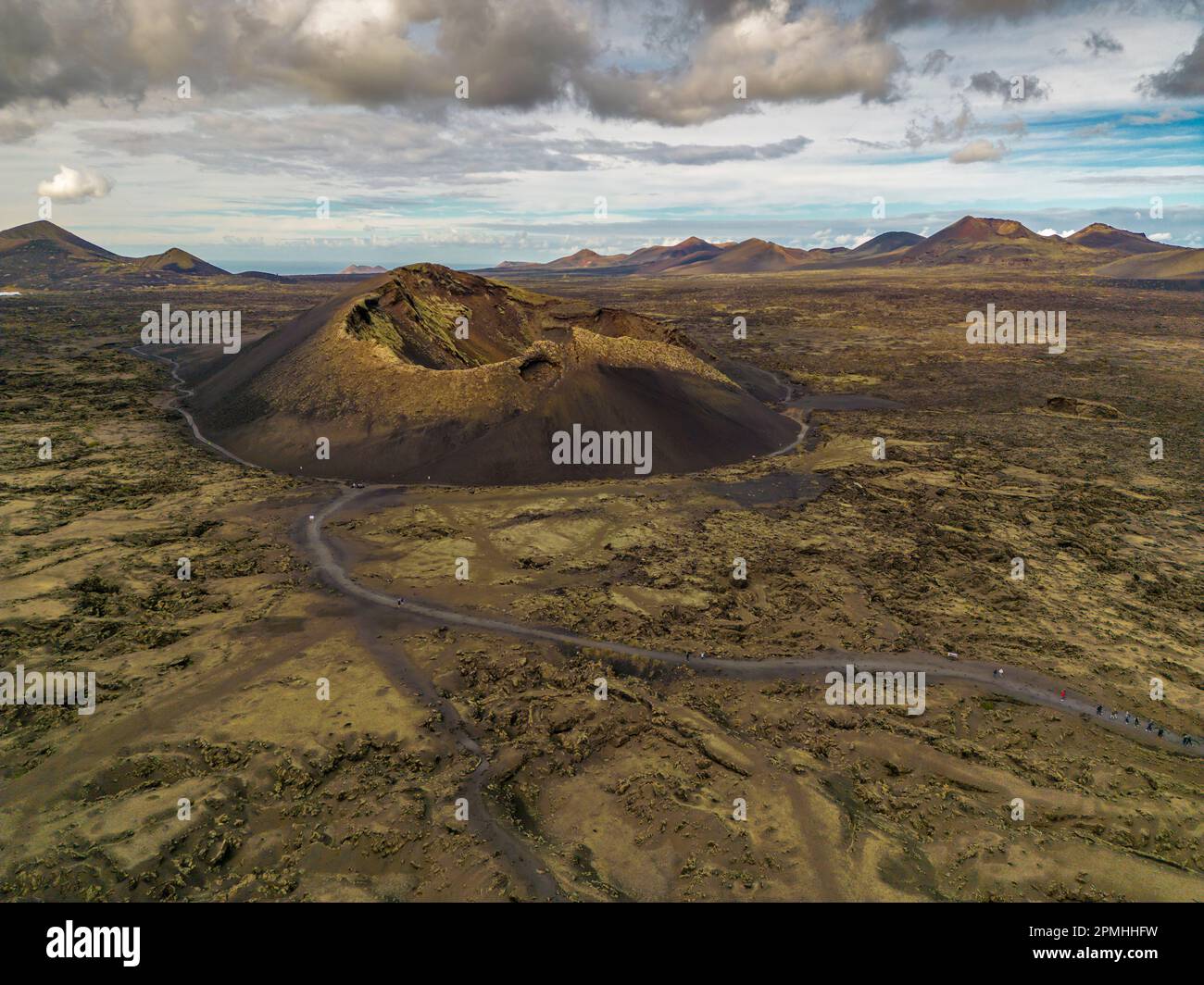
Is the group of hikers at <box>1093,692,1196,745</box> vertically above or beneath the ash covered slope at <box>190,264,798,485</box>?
beneath

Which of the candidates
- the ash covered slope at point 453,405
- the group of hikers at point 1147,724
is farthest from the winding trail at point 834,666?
the ash covered slope at point 453,405

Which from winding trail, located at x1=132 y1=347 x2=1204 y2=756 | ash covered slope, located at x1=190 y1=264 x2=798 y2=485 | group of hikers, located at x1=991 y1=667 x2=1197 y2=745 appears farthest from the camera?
ash covered slope, located at x1=190 y1=264 x2=798 y2=485

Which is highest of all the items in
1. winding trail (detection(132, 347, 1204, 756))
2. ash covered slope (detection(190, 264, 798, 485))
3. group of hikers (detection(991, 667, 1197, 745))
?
ash covered slope (detection(190, 264, 798, 485))

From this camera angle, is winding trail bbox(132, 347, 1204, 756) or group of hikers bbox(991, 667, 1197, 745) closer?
group of hikers bbox(991, 667, 1197, 745)

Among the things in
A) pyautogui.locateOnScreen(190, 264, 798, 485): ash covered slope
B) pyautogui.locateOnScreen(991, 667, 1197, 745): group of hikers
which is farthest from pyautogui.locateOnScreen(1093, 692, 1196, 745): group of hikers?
pyautogui.locateOnScreen(190, 264, 798, 485): ash covered slope

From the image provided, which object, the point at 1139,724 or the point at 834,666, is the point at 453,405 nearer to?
the point at 834,666

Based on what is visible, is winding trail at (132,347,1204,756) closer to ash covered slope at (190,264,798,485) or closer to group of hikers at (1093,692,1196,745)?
group of hikers at (1093,692,1196,745)

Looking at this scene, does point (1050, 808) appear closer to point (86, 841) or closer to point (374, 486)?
point (86, 841)

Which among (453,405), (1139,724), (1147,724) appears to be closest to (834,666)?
(1139,724)
